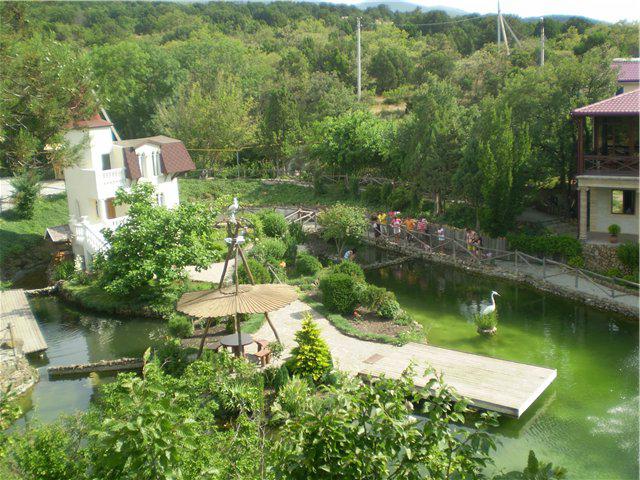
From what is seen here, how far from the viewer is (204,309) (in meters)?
15.6

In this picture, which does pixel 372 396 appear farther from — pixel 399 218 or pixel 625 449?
pixel 399 218

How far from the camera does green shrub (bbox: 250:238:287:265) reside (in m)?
25.2

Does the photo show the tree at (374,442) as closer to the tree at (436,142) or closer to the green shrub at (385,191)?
the tree at (436,142)

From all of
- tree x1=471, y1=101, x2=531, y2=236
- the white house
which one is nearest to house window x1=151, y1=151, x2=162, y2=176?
the white house

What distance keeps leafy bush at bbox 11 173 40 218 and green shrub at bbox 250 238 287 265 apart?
15.0 metres

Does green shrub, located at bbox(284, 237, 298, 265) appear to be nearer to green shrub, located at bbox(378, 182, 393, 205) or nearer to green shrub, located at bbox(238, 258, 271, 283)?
green shrub, located at bbox(238, 258, 271, 283)

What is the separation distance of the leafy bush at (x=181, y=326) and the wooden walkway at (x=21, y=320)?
12.6 ft

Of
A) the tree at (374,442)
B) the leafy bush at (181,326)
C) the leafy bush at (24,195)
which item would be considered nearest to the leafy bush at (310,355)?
the leafy bush at (181,326)

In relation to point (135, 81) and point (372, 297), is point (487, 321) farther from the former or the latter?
point (135, 81)

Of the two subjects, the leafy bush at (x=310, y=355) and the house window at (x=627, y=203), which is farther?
the house window at (x=627, y=203)

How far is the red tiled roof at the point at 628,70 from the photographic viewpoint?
2779cm

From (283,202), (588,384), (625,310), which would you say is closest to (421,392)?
(588,384)

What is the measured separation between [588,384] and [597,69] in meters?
17.3

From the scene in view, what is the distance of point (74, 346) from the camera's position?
20828mm
